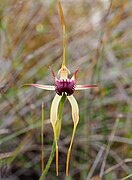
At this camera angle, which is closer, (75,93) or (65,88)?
(65,88)

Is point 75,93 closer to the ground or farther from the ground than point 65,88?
farther from the ground

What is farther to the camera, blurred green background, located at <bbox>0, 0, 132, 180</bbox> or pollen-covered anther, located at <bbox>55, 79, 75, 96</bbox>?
blurred green background, located at <bbox>0, 0, 132, 180</bbox>

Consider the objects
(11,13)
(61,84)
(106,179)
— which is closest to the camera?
(61,84)

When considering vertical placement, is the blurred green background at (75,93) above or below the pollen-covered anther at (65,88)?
above

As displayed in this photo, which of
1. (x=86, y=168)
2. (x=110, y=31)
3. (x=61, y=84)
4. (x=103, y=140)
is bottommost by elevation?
(x=61, y=84)

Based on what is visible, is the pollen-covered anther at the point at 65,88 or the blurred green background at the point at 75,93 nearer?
the pollen-covered anther at the point at 65,88

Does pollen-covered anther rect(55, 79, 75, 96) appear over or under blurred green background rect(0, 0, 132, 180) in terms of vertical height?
under

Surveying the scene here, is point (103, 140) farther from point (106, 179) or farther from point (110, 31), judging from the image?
point (110, 31)

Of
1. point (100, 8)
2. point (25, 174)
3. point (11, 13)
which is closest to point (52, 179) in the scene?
point (25, 174)
